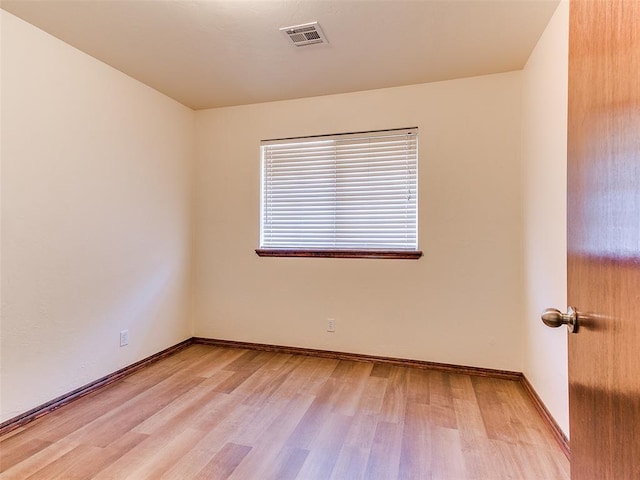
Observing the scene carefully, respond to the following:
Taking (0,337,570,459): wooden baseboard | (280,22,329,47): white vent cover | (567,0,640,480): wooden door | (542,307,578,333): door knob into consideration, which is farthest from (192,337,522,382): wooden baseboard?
(280,22,329,47): white vent cover

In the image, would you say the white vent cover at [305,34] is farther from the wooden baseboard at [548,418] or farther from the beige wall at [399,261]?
the wooden baseboard at [548,418]

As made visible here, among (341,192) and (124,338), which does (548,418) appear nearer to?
(341,192)

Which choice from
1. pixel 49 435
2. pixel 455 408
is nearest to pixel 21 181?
pixel 49 435

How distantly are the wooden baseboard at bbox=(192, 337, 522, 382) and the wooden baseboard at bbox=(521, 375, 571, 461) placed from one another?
20 cm

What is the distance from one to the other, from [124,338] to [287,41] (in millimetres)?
2526

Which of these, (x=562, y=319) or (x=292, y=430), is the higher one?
(x=562, y=319)

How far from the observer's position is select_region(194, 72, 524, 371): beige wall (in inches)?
107

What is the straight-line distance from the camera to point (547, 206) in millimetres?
2104

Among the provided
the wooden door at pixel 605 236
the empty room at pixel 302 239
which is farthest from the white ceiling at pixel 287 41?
the wooden door at pixel 605 236

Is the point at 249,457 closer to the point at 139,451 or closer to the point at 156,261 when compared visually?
the point at 139,451

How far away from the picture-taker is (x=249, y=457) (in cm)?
176

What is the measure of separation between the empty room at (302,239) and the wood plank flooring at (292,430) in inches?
0.7

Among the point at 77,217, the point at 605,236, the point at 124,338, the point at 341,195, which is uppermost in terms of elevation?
the point at 341,195

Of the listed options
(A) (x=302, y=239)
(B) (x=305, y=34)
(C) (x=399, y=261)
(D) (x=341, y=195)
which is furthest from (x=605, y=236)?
(A) (x=302, y=239)
